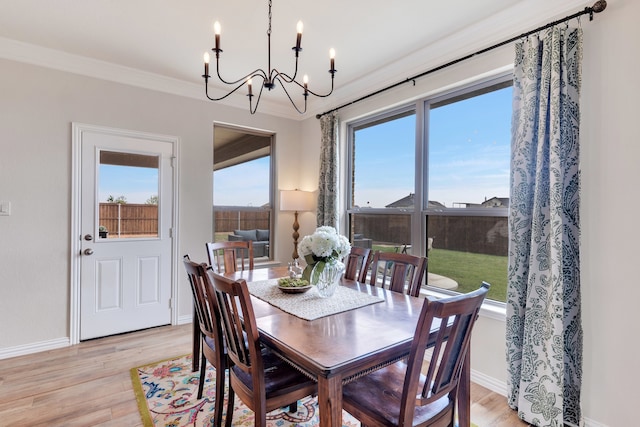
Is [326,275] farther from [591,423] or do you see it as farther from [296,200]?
[296,200]

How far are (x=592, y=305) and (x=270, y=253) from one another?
334 centimetres

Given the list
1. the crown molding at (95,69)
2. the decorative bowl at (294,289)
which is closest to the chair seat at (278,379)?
the decorative bowl at (294,289)

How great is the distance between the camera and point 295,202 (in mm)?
4105

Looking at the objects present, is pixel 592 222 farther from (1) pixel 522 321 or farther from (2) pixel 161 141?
(2) pixel 161 141

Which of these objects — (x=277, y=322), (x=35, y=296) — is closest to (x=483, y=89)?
(x=277, y=322)

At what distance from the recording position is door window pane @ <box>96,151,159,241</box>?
3.24 m

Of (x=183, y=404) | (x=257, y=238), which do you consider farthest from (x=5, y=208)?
(x=257, y=238)

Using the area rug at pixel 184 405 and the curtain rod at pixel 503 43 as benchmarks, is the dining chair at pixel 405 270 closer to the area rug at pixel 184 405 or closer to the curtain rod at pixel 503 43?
the area rug at pixel 184 405

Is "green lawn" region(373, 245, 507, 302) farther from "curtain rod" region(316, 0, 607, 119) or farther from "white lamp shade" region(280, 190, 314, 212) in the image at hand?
"white lamp shade" region(280, 190, 314, 212)

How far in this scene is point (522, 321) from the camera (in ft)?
6.86

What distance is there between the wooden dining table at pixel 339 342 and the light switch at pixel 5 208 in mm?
2515

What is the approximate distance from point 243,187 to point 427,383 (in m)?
3.35

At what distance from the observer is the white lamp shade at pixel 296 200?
4.05m

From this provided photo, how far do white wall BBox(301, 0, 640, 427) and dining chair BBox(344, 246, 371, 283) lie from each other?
4.47ft
